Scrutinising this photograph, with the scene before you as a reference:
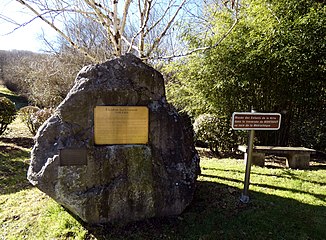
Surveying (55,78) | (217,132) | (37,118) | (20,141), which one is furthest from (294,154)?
(55,78)

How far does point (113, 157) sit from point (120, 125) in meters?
0.35

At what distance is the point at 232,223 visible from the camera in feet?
9.09

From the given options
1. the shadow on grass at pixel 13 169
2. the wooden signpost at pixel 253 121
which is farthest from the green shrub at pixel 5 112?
the wooden signpost at pixel 253 121

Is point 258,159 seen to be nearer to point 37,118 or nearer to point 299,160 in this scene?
point 299,160

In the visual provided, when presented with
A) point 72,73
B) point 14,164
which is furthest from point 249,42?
point 72,73

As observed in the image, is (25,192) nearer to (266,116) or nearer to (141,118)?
(141,118)

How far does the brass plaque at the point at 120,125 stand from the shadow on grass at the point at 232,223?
0.91m

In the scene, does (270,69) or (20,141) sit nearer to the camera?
(270,69)

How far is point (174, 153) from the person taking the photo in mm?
2959

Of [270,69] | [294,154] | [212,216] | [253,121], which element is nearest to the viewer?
[212,216]

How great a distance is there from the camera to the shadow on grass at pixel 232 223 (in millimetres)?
2566

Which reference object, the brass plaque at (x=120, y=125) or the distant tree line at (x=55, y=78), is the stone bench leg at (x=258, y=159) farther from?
the distant tree line at (x=55, y=78)

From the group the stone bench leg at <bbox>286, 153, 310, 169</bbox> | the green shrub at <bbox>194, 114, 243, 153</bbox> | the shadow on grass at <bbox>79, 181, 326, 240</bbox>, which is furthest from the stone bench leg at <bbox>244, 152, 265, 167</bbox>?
the shadow on grass at <bbox>79, 181, 326, 240</bbox>

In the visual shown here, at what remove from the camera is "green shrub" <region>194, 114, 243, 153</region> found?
652 centimetres
